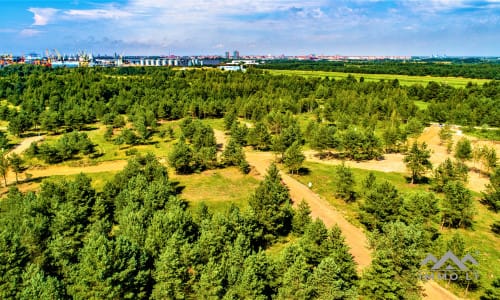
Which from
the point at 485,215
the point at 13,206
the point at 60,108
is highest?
the point at 60,108

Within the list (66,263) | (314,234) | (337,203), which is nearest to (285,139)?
(337,203)

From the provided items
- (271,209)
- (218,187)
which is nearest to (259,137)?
(218,187)

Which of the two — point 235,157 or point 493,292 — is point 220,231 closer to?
point 493,292

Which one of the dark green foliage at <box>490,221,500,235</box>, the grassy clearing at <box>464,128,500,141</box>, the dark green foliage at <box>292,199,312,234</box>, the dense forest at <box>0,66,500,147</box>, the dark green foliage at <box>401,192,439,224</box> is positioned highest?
the dense forest at <box>0,66,500,147</box>

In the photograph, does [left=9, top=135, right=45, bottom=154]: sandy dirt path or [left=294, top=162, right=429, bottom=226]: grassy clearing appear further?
[left=9, top=135, right=45, bottom=154]: sandy dirt path

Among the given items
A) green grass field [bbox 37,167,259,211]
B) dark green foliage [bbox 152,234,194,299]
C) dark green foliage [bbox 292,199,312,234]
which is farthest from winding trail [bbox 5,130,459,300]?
dark green foliage [bbox 152,234,194,299]

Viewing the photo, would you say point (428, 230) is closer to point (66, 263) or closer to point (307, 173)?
point (307, 173)

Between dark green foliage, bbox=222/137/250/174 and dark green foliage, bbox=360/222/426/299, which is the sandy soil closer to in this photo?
dark green foliage, bbox=360/222/426/299
